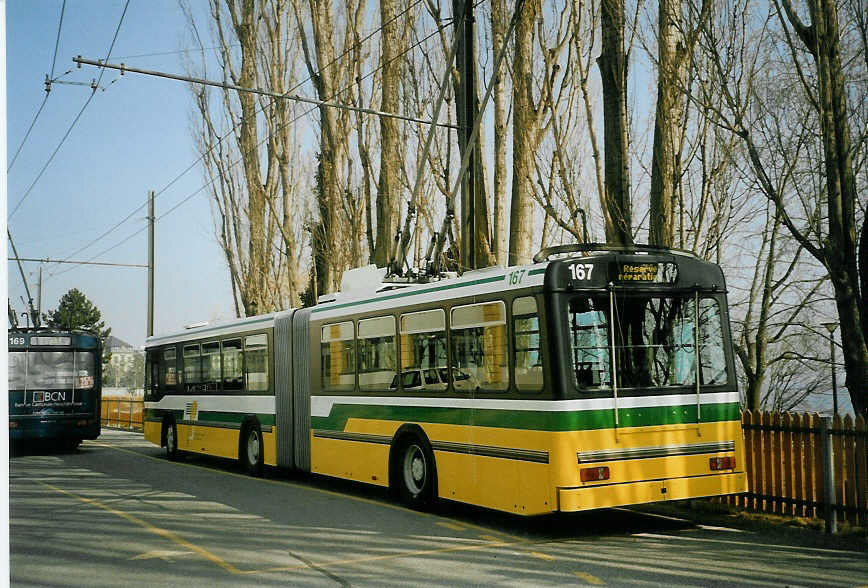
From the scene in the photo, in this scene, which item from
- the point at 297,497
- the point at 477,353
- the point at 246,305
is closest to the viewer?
the point at 477,353

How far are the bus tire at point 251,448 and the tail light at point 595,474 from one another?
8.34m

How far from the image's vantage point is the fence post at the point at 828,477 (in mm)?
9828

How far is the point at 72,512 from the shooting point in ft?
40.1

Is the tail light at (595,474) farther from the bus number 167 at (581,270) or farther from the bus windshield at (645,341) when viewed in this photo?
the bus number 167 at (581,270)

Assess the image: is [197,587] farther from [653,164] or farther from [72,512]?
[653,164]

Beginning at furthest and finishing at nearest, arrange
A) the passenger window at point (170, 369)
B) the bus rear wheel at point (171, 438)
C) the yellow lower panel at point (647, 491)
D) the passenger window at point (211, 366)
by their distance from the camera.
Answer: the passenger window at point (170, 369)
the bus rear wheel at point (171, 438)
the passenger window at point (211, 366)
the yellow lower panel at point (647, 491)

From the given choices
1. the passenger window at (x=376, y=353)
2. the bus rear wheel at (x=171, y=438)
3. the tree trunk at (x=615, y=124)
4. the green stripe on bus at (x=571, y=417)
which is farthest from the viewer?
the bus rear wheel at (x=171, y=438)

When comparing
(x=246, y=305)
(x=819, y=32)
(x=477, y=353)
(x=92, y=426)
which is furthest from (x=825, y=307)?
(x=246, y=305)

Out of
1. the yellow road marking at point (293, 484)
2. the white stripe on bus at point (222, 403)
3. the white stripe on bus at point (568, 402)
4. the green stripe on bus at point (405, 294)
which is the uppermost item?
the green stripe on bus at point (405, 294)

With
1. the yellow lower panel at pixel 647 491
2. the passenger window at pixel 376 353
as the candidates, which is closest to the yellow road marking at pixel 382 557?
the yellow lower panel at pixel 647 491

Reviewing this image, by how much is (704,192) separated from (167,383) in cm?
1272

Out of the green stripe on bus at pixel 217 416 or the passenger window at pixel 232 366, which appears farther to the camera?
the passenger window at pixel 232 366

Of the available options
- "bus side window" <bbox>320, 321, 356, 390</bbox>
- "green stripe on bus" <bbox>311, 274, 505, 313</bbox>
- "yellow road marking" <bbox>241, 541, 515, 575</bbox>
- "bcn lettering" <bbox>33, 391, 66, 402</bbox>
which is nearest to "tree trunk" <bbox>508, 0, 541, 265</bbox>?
"green stripe on bus" <bbox>311, 274, 505, 313</bbox>

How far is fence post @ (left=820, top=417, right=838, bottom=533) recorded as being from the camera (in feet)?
32.2
